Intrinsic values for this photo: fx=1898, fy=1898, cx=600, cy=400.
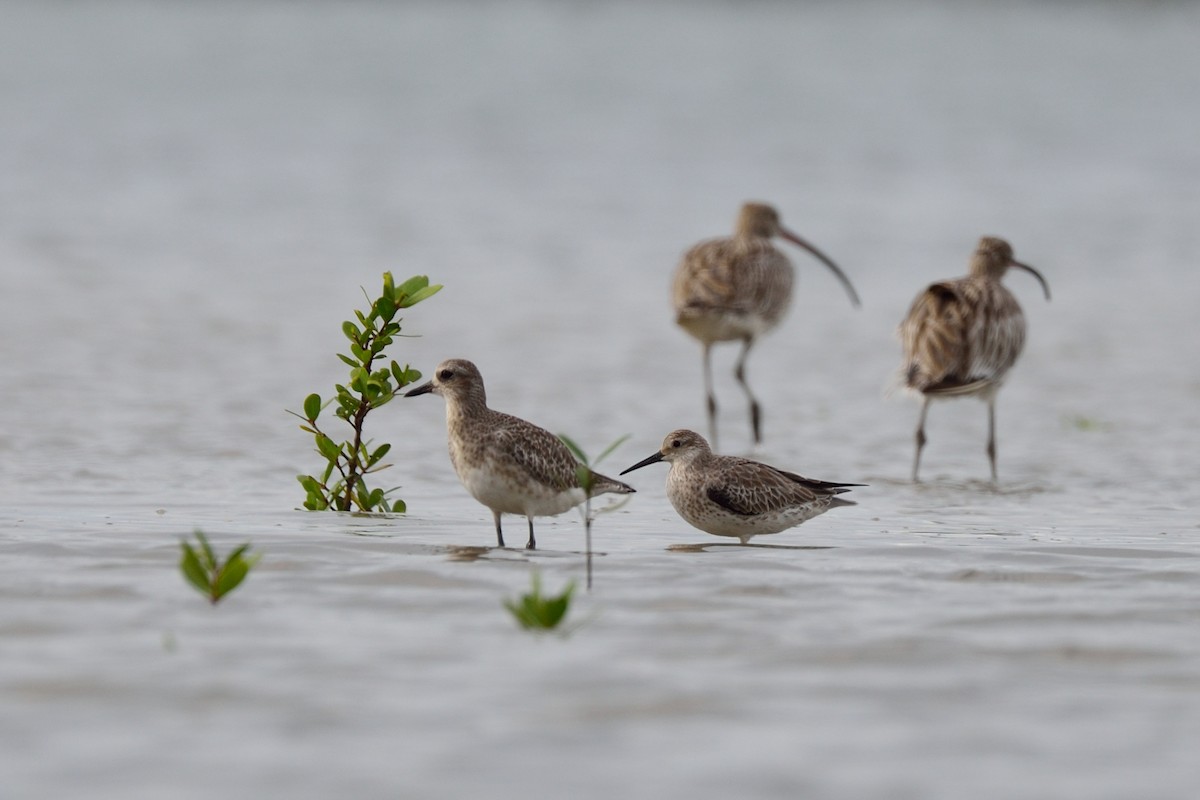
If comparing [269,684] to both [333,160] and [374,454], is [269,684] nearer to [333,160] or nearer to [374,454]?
[374,454]

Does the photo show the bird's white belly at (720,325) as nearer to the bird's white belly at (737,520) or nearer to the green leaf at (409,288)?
the bird's white belly at (737,520)

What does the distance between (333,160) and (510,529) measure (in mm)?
20940

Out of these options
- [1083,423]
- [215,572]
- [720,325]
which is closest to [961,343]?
[1083,423]

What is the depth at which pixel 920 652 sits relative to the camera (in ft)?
17.9

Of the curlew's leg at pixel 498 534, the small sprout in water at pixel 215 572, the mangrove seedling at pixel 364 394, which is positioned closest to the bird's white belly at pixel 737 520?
the curlew's leg at pixel 498 534

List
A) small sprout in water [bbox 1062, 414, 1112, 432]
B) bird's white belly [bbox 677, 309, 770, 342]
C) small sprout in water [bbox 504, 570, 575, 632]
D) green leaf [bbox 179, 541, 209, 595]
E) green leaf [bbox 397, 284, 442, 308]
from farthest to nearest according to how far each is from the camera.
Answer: bird's white belly [bbox 677, 309, 770, 342], small sprout in water [bbox 1062, 414, 1112, 432], green leaf [bbox 397, 284, 442, 308], green leaf [bbox 179, 541, 209, 595], small sprout in water [bbox 504, 570, 575, 632]

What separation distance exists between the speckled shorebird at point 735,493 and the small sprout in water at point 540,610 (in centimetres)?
203

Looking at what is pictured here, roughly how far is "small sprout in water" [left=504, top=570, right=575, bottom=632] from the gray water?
8 cm

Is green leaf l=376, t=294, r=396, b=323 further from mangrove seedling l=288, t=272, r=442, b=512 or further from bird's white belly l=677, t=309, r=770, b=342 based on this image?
bird's white belly l=677, t=309, r=770, b=342

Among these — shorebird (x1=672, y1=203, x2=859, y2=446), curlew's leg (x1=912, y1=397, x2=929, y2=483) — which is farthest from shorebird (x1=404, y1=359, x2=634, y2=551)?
shorebird (x1=672, y1=203, x2=859, y2=446)

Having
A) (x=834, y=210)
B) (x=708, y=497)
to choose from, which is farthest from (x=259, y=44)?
(x=708, y=497)

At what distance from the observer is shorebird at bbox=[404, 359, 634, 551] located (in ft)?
23.3

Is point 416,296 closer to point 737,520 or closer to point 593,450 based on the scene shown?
point 737,520

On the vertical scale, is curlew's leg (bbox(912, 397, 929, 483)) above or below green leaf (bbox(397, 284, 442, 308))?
below
